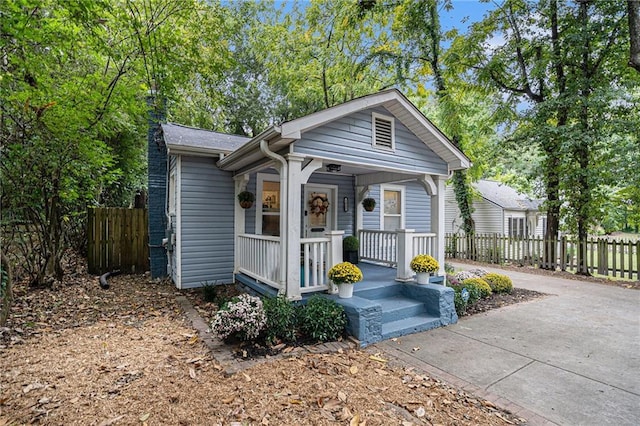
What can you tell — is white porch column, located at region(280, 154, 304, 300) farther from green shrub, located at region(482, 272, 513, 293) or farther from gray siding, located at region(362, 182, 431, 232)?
green shrub, located at region(482, 272, 513, 293)

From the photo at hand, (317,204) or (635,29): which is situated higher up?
(635,29)

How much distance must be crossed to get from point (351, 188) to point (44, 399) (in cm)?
710

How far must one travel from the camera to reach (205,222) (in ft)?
22.5

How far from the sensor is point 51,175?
6117 millimetres

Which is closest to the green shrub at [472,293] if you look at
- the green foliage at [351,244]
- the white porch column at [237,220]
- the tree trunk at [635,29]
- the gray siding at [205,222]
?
the green foliage at [351,244]

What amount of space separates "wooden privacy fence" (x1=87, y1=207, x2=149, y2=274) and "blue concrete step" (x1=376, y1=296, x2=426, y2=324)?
23.1 ft

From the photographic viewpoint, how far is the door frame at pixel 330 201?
780cm

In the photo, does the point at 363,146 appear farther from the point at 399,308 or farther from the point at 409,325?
the point at 409,325

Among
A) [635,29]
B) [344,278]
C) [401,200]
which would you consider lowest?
[344,278]

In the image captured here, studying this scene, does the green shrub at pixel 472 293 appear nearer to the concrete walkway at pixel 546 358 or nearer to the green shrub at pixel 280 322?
the concrete walkway at pixel 546 358

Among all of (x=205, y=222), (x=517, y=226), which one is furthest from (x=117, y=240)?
(x=517, y=226)

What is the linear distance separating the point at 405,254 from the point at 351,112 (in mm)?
2761

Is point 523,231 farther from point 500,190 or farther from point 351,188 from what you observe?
point 351,188

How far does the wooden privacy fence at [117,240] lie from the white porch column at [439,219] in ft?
25.4
